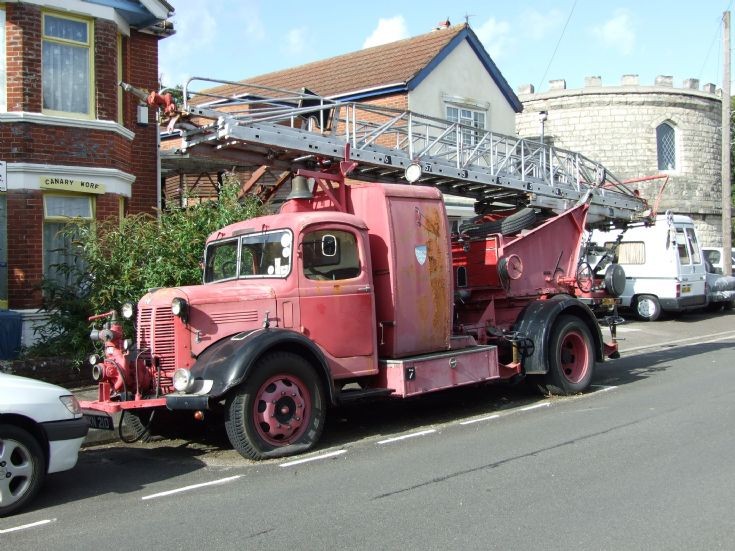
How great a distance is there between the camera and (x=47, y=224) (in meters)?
12.1

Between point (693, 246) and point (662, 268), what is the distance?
151 centimetres

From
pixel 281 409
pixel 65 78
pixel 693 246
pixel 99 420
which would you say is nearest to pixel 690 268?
pixel 693 246

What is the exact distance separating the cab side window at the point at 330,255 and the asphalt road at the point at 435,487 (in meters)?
1.72

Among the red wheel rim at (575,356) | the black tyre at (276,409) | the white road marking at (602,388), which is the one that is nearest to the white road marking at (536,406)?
the red wheel rim at (575,356)

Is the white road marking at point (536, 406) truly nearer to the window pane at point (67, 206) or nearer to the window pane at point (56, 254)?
the window pane at point (56, 254)

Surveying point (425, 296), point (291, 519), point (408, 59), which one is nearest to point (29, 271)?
point (425, 296)

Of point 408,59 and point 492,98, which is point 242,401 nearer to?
point 408,59

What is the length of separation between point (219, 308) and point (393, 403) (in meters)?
Result: 3.57

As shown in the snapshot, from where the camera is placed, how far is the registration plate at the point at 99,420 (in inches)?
262

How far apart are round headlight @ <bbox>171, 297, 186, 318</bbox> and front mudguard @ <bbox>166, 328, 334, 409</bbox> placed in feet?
1.46

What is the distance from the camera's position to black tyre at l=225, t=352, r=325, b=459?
6.83m

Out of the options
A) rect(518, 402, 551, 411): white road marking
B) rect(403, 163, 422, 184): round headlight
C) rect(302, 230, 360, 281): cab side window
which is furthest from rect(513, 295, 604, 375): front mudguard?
rect(302, 230, 360, 281): cab side window

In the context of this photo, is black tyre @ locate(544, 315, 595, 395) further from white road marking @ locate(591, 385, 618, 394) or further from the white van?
the white van

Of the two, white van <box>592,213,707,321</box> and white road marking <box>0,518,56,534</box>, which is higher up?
white van <box>592,213,707,321</box>
